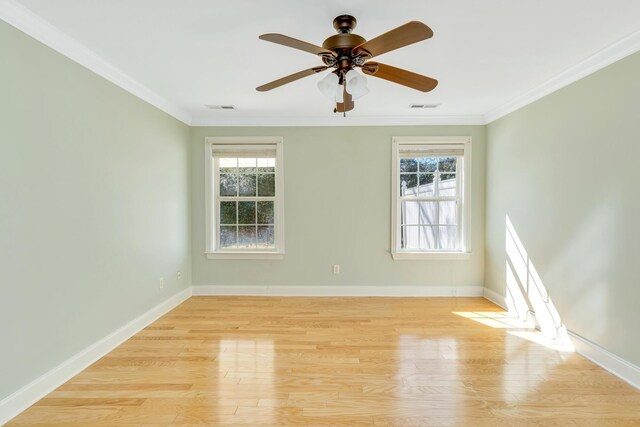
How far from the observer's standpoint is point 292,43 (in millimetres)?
1835

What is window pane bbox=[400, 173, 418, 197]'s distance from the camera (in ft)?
15.4

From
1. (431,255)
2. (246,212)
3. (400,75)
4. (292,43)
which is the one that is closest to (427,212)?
(431,255)

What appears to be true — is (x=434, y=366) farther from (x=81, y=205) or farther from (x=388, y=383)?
(x=81, y=205)

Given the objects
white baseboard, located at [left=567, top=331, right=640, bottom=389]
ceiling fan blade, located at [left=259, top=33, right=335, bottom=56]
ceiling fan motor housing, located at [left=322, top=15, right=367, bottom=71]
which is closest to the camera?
ceiling fan blade, located at [left=259, top=33, right=335, bottom=56]

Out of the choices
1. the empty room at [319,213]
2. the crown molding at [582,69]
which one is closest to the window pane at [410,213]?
the empty room at [319,213]

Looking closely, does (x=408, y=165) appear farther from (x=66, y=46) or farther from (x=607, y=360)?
(x=66, y=46)

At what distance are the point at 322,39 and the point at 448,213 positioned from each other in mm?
3106

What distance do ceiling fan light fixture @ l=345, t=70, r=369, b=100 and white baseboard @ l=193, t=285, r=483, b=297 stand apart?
10.1ft

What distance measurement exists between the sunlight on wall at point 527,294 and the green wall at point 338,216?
2.16 feet

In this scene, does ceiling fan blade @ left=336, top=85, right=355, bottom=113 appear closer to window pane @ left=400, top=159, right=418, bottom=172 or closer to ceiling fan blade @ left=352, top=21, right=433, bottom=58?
ceiling fan blade @ left=352, top=21, right=433, bottom=58

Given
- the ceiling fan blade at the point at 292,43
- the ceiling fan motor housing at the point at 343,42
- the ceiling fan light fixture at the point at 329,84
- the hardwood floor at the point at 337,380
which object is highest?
the ceiling fan motor housing at the point at 343,42

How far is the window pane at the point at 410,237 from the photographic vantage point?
15.5 ft

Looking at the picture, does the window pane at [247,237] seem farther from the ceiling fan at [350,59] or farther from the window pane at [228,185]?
the ceiling fan at [350,59]

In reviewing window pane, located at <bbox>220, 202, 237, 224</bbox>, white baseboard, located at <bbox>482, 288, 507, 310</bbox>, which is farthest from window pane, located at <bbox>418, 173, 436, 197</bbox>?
window pane, located at <bbox>220, 202, 237, 224</bbox>
